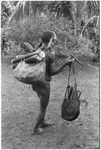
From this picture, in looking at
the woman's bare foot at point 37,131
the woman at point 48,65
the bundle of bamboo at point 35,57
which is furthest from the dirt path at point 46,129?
the bundle of bamboo at point 35,57

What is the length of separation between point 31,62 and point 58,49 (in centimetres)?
684

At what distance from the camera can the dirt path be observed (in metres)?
4.83

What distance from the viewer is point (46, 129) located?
5367 mm

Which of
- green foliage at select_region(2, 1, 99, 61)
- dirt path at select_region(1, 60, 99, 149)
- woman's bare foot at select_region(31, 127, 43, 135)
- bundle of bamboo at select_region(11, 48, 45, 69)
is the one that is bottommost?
dirt path at select_region(1, 60, 99, 149)

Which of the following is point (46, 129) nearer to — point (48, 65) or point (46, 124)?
point (46, 124)

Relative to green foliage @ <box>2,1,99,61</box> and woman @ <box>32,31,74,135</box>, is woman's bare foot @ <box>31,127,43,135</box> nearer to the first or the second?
woman @ <box>32,31,74,135</box>

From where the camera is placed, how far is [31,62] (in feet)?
14.8

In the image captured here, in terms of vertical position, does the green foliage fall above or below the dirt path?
above

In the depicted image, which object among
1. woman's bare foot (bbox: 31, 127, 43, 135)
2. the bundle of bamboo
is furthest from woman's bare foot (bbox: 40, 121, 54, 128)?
the bundle of bamboo

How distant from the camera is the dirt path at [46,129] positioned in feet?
15.9

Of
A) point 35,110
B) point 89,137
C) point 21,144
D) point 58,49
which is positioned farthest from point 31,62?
point 58,49

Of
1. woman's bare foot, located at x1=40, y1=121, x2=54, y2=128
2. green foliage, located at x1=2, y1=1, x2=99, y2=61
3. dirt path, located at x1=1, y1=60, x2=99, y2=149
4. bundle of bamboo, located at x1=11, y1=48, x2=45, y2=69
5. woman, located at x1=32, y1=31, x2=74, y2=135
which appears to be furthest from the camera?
green foliage, located at x1=2, y1=1, x2=99, y2=61

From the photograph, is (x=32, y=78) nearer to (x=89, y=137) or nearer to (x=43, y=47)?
(x=43, y=47)

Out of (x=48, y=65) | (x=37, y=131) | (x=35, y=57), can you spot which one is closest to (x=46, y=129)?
(x=37, y=131)
